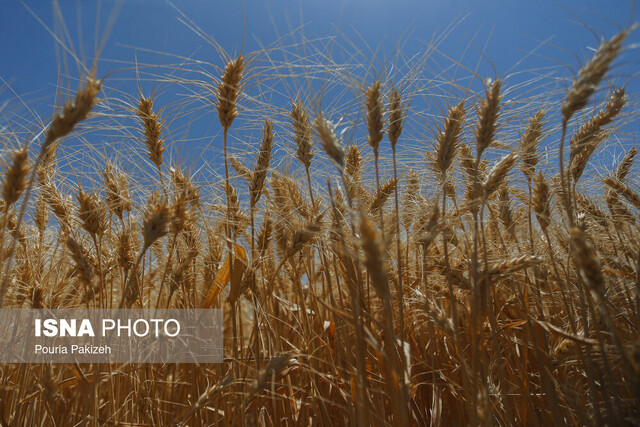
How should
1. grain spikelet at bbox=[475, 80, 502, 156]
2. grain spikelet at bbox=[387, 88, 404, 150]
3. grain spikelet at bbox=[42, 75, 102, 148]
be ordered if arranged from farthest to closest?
grain spikelet at bbox=[387, 88, 404, 150], grain spikelet at bbox=[475, 80, 502, 156], grain spikelet at bbox=[42, 75, 102, 148]

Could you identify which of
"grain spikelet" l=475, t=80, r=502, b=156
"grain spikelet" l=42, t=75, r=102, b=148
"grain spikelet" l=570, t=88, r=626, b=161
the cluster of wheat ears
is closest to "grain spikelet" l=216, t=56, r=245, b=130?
the cluster of wheat ears

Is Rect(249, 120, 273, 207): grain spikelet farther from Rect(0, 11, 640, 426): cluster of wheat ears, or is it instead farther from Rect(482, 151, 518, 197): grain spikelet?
Rect(482, 151, 518, 197): grain spikelet

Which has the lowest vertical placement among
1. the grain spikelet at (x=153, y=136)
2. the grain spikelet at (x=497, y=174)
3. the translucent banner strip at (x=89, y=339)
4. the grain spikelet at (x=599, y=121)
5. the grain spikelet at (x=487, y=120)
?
the translucent banner strip at (x=89, y=339)

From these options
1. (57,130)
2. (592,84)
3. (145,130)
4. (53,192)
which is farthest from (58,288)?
(592,84)

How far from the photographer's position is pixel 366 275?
1979mm

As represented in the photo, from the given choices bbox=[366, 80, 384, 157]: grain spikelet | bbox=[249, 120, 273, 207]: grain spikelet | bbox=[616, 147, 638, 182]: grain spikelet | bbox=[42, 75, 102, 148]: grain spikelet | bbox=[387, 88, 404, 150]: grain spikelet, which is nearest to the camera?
bbox=[42, 75, 102, 148]: grain spikelet

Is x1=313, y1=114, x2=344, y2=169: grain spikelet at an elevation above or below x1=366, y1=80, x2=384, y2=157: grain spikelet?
below

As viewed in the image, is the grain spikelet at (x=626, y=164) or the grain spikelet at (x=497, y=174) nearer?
the grain spikelet at (x=497, y=174)

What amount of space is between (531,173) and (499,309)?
0.83 meters

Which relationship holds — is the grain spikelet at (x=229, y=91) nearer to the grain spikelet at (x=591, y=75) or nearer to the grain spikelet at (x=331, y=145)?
the grain spikelet at (x=331, y=145)

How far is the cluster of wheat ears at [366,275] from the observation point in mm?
1335

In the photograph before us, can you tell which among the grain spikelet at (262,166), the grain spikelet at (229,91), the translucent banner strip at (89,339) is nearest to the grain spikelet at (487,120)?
the grain spikelet at (262,166)

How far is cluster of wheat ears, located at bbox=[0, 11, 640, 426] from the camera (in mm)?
1335

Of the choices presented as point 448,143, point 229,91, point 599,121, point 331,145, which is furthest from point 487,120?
point 229,91
